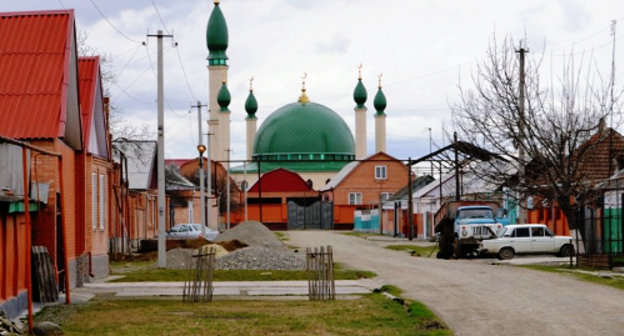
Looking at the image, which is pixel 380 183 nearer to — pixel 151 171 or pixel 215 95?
pixel 215 95

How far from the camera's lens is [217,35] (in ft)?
347

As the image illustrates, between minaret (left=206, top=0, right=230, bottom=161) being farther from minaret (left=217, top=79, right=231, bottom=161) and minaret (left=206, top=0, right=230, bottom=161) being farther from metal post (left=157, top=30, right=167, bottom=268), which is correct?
metal post (left=157, top=30, right=167, bottom=268)

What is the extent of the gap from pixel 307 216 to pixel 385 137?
20.4m

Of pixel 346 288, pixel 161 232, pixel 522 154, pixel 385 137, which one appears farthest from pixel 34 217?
→ pixel 385 137

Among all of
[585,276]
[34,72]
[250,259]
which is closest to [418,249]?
[250,259]

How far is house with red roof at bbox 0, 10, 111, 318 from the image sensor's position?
19.5 metres

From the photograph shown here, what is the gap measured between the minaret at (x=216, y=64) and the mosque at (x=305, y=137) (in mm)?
162

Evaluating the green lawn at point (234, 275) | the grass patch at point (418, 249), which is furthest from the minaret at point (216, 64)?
the green lawn at point (234, 275)

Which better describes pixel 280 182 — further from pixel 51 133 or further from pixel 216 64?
pixel 51 133

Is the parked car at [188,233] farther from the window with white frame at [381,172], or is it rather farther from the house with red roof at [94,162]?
the window with white frame at [381,172]

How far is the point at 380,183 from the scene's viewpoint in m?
105

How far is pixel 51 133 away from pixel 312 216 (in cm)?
8392

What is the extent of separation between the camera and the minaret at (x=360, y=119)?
119938 mm

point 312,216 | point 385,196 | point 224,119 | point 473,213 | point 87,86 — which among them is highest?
point 224,119
